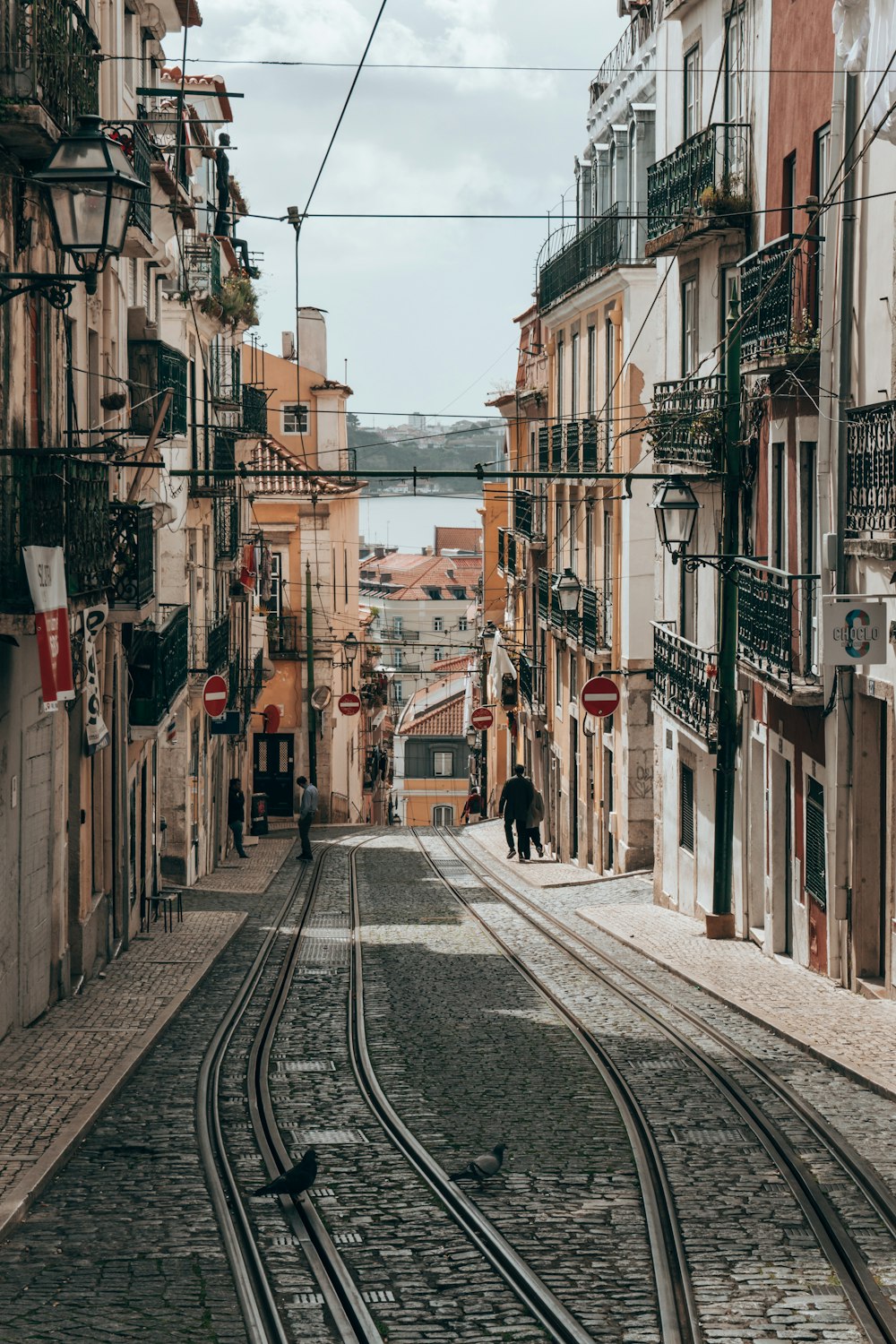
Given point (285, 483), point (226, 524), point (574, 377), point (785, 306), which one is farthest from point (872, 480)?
point (285, 483)

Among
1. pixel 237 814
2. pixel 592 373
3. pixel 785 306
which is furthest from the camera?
pixel 237 814

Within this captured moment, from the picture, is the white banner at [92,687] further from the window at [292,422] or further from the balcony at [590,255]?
the window at [292,422]

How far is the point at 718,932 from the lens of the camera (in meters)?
20.1

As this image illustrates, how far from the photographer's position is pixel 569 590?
31.3 metres

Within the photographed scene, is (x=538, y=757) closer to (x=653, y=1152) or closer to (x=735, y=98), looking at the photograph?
(x=735, y=98)

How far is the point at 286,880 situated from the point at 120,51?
47.0 feet

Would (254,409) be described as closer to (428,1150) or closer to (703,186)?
(703,186)

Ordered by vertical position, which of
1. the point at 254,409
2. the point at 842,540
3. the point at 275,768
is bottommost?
the point at 275,768

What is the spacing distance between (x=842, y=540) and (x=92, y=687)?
6.63 metres

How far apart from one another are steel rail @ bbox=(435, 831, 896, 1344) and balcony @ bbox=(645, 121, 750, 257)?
9.32 m

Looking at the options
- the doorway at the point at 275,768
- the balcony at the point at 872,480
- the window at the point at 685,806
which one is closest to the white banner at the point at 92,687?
the balcony at the point at 872,480

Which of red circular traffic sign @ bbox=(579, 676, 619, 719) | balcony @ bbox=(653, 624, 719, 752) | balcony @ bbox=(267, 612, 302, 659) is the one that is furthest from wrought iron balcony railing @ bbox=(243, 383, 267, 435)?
balcony @ bbox=(653, 624, 719, 752)

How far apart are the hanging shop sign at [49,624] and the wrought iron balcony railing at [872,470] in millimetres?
6158

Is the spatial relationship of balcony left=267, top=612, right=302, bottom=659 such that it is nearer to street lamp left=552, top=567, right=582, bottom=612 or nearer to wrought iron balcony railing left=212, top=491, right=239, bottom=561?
wrought iron balcony railing left=212, top=491, right=239, bottom=561
